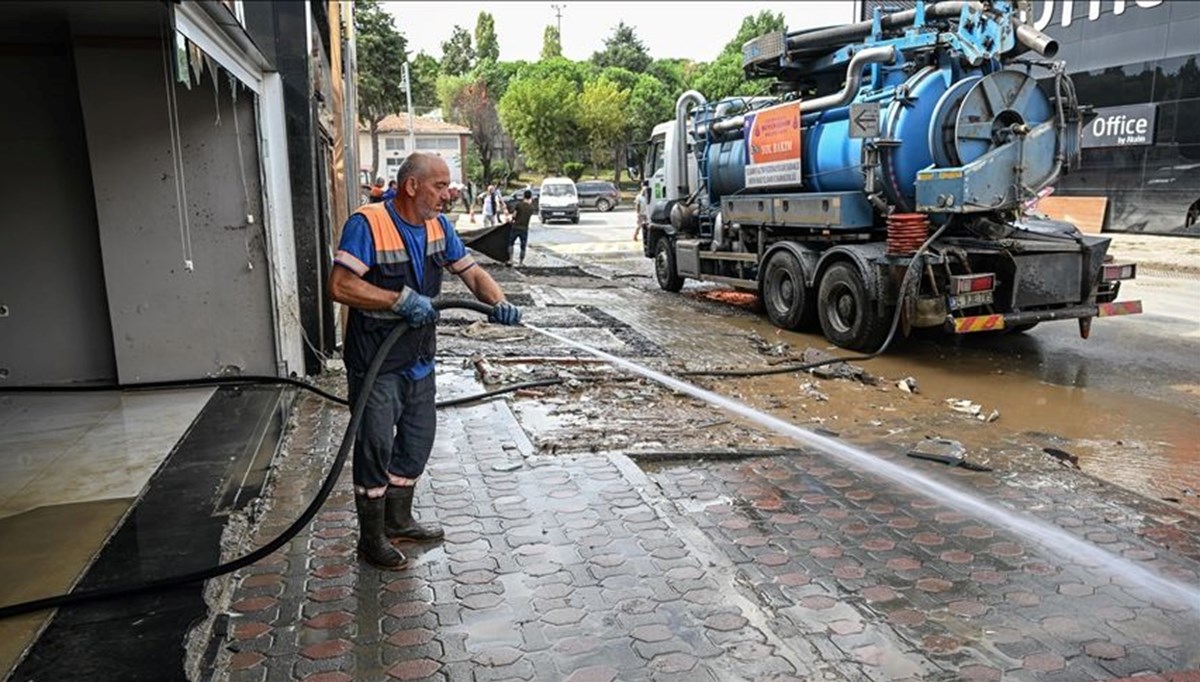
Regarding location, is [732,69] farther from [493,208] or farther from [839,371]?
[839,371]

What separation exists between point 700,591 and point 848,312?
6.11 m

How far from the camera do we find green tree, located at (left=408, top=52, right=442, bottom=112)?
58353 millimetres

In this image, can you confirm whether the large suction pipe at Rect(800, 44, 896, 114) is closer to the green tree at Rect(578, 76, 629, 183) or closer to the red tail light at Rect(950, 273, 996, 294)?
the red tail light at Rect(950, 273, 996, 294)

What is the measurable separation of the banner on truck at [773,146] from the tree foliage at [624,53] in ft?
202

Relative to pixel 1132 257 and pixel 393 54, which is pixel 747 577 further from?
pixel 393 54

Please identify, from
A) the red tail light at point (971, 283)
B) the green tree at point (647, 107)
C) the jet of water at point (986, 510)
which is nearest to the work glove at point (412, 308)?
the jet of water at point (986, 510)

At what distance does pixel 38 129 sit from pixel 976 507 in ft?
23.0

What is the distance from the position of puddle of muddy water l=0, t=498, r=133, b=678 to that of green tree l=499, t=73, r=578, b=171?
48.3m

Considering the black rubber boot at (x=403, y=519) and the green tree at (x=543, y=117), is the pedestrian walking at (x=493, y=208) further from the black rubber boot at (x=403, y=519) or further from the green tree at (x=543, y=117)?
the black rubber boot at (x=403, y=519)

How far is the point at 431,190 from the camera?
141 inches

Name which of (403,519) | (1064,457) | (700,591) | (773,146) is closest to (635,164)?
(773,146)

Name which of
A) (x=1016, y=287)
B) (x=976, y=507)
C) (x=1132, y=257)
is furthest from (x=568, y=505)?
(x=1132, y=257)

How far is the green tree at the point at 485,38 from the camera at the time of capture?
86250 millimetres

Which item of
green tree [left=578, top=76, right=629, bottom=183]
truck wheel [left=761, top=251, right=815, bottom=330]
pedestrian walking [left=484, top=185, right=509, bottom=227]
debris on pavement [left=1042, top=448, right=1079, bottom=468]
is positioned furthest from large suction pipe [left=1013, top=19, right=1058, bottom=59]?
green tree [left=578, top=76, right=629, bottom=183]
